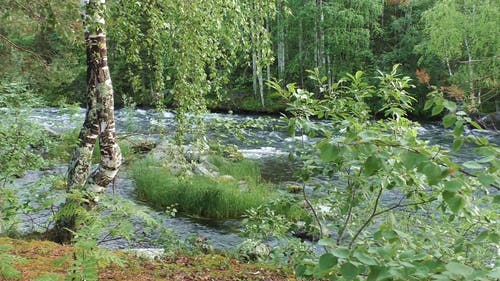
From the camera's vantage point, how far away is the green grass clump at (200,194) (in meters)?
8.99

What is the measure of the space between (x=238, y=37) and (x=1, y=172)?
312cm

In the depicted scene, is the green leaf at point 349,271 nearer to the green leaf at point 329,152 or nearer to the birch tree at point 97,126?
the green leaf at point 329,152

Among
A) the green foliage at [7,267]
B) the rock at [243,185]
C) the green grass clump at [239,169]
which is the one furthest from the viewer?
the green grass clump at [239,169]

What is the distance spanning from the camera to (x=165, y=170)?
33.5 feet

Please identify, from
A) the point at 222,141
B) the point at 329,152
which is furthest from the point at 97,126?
the point at 222,141

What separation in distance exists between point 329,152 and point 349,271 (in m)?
0.38

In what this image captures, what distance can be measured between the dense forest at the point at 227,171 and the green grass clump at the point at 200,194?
0.10ft

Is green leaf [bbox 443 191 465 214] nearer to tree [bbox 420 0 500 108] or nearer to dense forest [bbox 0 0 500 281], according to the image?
dense forest [bbox 0 0 500 281]

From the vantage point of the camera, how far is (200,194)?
915 centimetres

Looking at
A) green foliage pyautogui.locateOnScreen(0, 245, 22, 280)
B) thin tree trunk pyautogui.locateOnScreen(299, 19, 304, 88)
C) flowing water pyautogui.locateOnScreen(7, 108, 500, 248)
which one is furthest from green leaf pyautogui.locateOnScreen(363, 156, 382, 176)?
thin tree trunk pyautogui.locateOnScreen(299, 19, 304, 88)

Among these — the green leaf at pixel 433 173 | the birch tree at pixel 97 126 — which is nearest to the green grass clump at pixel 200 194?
the birch tree at pixel 97 126

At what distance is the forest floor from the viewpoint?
4398 mm

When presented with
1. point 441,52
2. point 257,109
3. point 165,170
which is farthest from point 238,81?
point 165,170

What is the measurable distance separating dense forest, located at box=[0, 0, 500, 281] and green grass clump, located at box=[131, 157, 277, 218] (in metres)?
0.03
